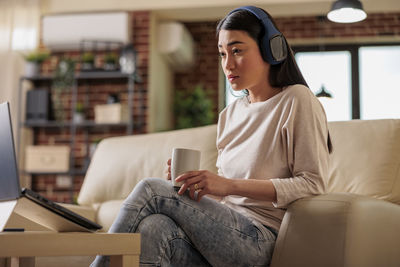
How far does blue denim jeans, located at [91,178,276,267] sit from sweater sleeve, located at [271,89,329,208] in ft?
0.45

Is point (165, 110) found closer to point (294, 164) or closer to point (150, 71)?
point (150, 71)

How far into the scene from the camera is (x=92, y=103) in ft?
18.2

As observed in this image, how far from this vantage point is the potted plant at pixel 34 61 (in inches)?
210

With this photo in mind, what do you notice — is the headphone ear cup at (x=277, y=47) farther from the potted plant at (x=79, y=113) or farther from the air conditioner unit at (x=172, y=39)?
the air conditioner unit at (x=172, y=39)

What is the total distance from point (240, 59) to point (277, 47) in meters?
0.11

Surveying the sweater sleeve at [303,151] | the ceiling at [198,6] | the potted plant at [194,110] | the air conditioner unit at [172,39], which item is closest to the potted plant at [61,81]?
the ceiling at [198,6]

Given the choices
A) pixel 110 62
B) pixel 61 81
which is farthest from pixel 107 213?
pixel 61 81

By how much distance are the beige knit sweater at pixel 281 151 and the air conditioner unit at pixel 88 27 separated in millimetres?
3889

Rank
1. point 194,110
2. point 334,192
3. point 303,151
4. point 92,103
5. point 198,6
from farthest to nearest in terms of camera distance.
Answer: point 194,110 → point 92,103 → point 198,6 → point 334,192 → point 303,151

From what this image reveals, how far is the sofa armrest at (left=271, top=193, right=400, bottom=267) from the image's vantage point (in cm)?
130

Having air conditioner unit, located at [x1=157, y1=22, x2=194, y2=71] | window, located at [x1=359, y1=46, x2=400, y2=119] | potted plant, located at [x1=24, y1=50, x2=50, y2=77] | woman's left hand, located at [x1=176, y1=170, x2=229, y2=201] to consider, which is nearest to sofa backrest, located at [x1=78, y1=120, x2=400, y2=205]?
woman's left hand, located at [x1=176, y1=170, x2=229, y2=201]

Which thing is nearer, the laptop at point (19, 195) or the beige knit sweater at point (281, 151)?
the laptop at point (19, 195)

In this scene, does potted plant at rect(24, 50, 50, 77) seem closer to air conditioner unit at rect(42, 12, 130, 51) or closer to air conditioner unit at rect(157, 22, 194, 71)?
air conditioner unit at rect(42, 12, 130, 51)

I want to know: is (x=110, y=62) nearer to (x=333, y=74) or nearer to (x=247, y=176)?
(x=333, y=74)
